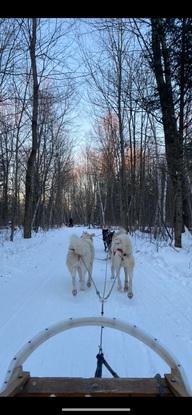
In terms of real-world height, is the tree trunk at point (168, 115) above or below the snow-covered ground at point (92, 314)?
above

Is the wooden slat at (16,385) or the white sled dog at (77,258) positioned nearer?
the wooden slat at (16,385)

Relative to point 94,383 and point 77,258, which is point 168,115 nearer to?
point 77,258

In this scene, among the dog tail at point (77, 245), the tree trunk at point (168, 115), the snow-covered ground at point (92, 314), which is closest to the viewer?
the snow-covered ground at point (92, 314)

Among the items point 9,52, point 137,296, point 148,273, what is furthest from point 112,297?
point 9,52

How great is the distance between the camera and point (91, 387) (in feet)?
10.1

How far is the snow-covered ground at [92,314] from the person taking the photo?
540 centimetres

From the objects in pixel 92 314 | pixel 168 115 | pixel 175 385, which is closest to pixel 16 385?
pixel 175 385

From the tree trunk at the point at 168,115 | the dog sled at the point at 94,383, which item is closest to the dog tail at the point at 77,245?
the tree trunk at the point at 168,115

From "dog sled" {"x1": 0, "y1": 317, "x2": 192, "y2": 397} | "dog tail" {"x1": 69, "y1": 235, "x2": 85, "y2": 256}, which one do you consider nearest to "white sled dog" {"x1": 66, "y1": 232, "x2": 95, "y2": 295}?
"dog tail" {"x1": 69, "y1": 235, "x2": 85, "y2": 256}

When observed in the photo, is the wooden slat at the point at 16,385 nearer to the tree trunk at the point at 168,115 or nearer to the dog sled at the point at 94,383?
the dog sled at the point at 94,383

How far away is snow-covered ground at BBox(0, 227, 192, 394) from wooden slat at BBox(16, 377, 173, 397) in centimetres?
133

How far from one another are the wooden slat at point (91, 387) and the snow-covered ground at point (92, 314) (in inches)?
52.4

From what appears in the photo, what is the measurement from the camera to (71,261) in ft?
32.4
